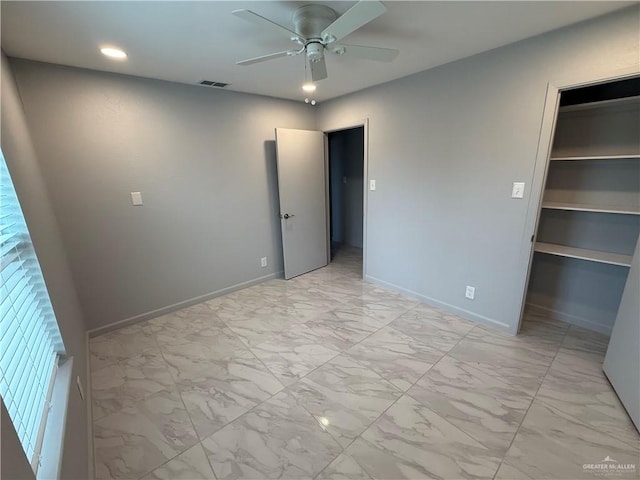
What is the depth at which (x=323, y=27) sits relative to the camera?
165cm

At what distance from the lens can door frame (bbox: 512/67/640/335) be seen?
1781 mm

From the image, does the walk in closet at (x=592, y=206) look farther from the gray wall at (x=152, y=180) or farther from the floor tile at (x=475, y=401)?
the gray wall at (x=152, y=180)

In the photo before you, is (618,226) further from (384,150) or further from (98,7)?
(98,7)

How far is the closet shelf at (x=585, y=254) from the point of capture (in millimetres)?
2109

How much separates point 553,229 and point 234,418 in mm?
3047

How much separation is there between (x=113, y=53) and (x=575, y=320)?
4352 millimetres

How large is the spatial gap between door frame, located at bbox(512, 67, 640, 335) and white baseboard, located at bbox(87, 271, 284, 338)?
279cm

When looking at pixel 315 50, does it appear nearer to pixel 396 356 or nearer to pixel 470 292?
pixel 396 356

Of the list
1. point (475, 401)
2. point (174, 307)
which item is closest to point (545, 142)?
point (475, 401)

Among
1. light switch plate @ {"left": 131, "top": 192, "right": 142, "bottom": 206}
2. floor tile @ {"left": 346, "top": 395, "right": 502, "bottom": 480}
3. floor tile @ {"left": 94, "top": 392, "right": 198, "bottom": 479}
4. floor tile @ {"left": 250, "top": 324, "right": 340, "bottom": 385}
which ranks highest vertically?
light switch plate @ {"left": 131, "top": 192, "right": 142, "bottom": 206}

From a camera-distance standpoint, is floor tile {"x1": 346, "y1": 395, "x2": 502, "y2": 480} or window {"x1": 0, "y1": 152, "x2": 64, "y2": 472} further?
floor tile {"x1": 346, "y1": 395, "x2": 502, "y2": 480}

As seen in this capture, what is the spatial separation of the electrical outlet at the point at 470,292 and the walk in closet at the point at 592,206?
2.09 feet

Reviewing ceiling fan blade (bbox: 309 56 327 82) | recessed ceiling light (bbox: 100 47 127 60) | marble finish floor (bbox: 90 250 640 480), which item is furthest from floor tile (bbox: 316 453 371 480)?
recessed ceiling light (bbox: 100 47 127 60)

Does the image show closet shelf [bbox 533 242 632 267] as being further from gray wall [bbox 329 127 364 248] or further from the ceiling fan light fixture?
gray wall [bbox 329 127 364 248]
